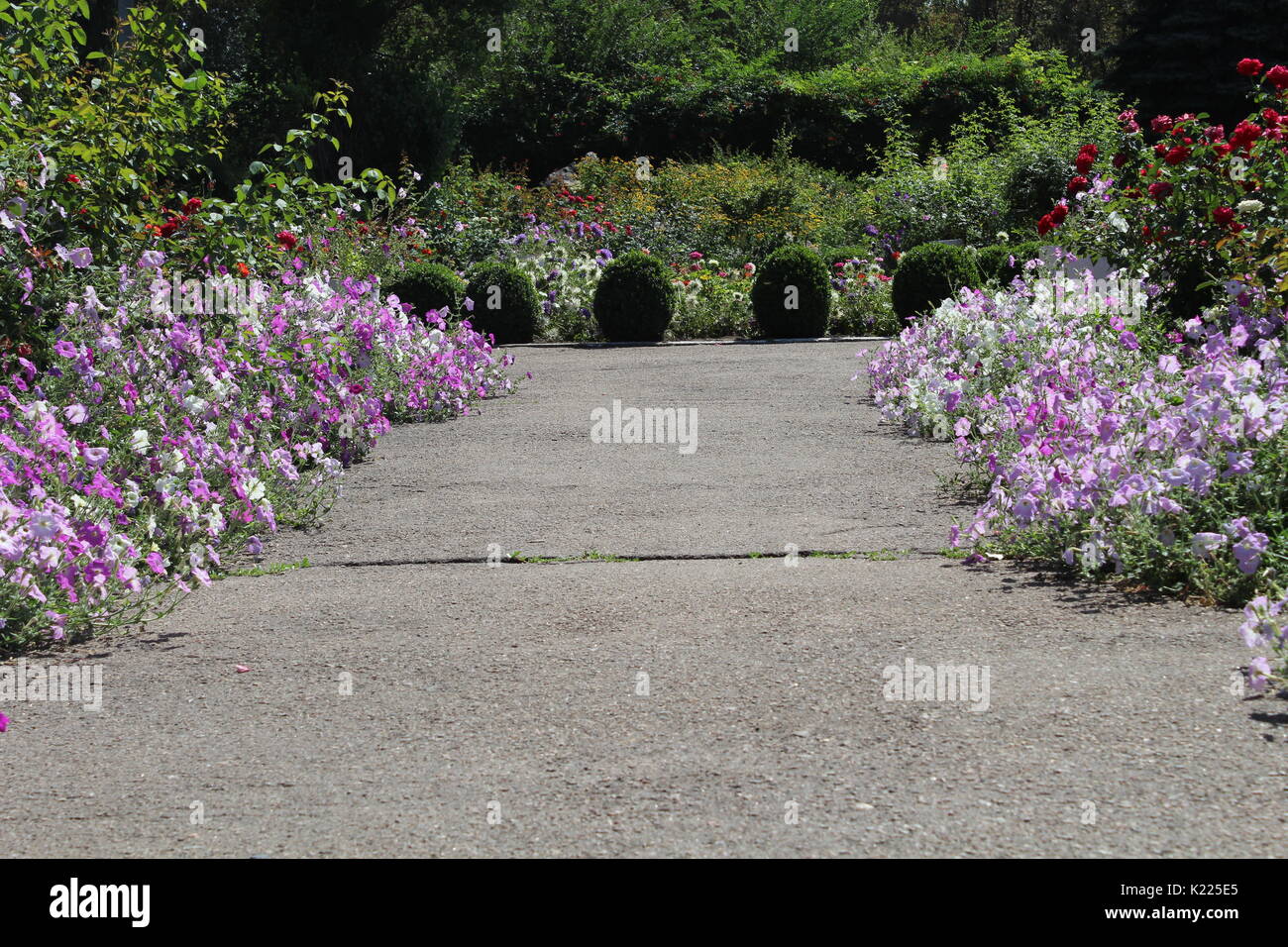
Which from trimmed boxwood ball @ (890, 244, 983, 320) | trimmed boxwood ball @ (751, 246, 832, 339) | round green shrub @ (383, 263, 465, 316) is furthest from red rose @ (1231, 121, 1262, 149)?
round green shrub @ (383, 263, 465, 316)

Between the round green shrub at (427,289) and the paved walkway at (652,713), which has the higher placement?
the round green shrub at (427,289)

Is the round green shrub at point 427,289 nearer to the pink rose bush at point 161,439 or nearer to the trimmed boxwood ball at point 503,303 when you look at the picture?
the trimmed boxwood ball at point 503,303

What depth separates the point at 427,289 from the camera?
44.9 ft

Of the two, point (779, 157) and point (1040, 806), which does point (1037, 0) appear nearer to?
point (779, 157)

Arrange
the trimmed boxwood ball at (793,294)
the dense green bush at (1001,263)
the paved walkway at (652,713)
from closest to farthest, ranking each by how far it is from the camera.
Result: the paved walkway at (652,713) < the dense green bush at (1001,263) < the trimmed boxwood ball at (793,294)

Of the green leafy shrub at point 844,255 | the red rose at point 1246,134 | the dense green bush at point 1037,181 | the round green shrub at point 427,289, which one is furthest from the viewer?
the dense green bush at point 1037,181

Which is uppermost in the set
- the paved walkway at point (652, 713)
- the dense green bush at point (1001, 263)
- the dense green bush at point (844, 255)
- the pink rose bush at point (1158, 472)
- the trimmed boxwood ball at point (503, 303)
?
the dense green bush at point (844, 255)

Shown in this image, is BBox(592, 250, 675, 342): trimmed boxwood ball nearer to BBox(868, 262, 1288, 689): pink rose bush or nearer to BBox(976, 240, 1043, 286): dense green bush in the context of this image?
BBox(976, 240, 1043, 286): dense green bush

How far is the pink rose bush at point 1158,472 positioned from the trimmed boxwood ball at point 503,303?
336 inches

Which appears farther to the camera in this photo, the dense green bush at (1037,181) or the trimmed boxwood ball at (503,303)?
the dense green bush at (1037,181)

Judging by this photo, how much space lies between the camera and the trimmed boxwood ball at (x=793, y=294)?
14570 mm

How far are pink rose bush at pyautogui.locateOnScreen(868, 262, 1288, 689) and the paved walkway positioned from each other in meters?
0.18

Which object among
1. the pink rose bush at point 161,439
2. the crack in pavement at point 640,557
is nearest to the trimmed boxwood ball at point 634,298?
the pink rose bush at point 161,439
